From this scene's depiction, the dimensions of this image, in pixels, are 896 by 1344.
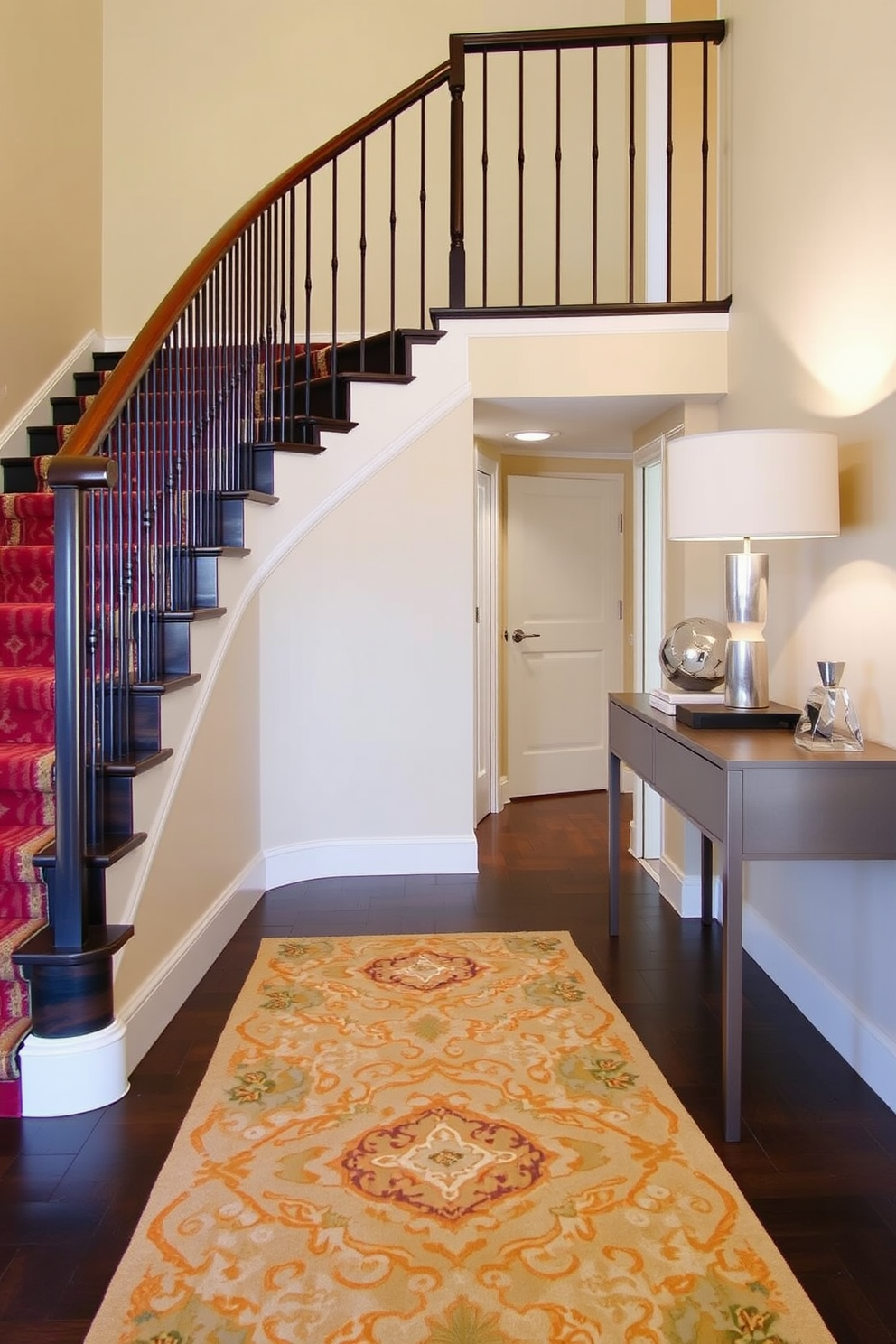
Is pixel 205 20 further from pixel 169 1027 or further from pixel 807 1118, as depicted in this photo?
pixel 807 1118

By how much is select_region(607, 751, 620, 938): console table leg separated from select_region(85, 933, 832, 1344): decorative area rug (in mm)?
591

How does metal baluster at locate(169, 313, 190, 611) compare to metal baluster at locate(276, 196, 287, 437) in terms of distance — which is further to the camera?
metal baluster at locate(276, 196, 287, 437)

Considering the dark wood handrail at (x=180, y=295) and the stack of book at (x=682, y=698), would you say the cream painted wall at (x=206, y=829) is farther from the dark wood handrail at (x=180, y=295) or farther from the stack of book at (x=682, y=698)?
the stack of book at (x=682, y=698)

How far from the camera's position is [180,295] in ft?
9.66

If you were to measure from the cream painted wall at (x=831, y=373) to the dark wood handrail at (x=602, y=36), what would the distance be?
8.0 inches

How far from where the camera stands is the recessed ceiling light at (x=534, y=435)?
4.84m

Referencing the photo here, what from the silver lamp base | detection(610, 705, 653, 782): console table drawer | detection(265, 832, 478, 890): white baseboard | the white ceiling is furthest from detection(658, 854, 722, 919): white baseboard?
the white ceiling

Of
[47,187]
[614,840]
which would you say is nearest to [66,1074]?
[614,840]

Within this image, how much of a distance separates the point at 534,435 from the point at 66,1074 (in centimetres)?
364

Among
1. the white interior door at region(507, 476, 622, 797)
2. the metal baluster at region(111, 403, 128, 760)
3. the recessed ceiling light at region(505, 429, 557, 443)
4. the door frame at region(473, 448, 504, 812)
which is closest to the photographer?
the metal baluster at region(111, 403, 128, 760)

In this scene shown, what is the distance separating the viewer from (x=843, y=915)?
261 cm

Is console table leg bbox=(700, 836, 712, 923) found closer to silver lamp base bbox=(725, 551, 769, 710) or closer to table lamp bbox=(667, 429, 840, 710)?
silver lamp base bbox=(725, 551, 769, 710)

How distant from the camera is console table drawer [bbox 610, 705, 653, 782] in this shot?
116 inches

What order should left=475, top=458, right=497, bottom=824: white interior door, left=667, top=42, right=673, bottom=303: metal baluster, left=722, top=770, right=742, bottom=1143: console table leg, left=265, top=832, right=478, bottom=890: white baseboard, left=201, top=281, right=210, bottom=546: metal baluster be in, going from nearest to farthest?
left=722, top=770, right=742, bottom=1143: console table leg < left=201, top=281, right=210, bottom=546: metal baluster < left=667, top=42, right=673, bottom=303: metal baluster < left=265, top=832, right=478, bottom=890: white baseboard < left=475, top=458, right=497, bottom=824: white interior door
